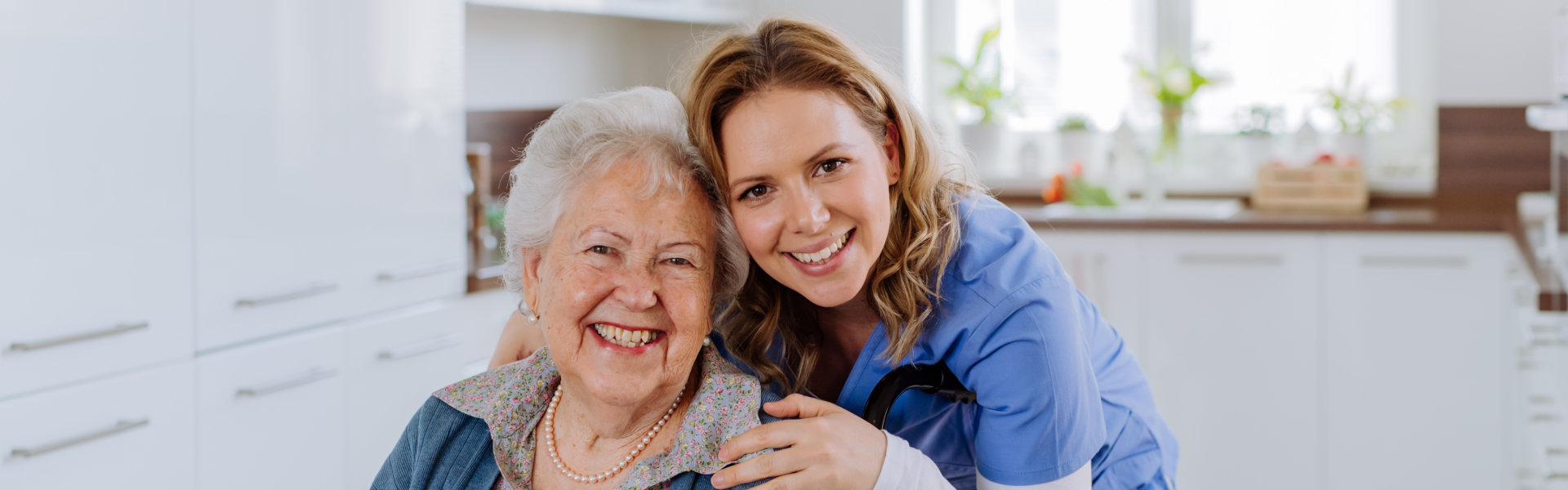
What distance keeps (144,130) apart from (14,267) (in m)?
0.30

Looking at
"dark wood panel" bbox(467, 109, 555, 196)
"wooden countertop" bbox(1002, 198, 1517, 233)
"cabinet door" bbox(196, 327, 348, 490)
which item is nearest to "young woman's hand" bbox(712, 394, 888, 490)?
"cabinet door" bbox(196, 327, 348, 490)

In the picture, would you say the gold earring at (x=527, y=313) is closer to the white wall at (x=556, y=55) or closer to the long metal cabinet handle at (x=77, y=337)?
the long metal cabinet handle at (x=77, y=337)

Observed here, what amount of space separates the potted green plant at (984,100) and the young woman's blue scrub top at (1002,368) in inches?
111

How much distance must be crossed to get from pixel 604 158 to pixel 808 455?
38 centimetres

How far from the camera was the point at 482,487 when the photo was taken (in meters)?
1.33

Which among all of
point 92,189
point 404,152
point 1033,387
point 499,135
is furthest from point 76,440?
point 499,135

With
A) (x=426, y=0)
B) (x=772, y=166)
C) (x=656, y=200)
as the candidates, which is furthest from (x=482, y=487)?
(x=426, y=0)

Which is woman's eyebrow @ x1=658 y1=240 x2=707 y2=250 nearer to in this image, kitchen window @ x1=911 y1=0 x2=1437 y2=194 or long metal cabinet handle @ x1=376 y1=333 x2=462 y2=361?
long metal cabinet handle @ x1=376 y1=333 x2=462 y2=361

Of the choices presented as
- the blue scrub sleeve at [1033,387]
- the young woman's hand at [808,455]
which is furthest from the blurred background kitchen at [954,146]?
the young woman's hand at [808,455]

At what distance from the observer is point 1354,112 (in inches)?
156

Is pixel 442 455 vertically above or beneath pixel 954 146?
beneath

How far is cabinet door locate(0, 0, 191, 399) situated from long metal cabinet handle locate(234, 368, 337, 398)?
0.16 meters

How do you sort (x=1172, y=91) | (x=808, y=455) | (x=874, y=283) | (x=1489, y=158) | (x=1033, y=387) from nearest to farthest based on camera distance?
(x=808, y=455) < (x=1033, y=387) < (x=874, y=283) < (x=1489, y=158) < (x=1172, y=91)

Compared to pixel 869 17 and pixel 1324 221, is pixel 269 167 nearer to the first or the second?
pixel 869 17
